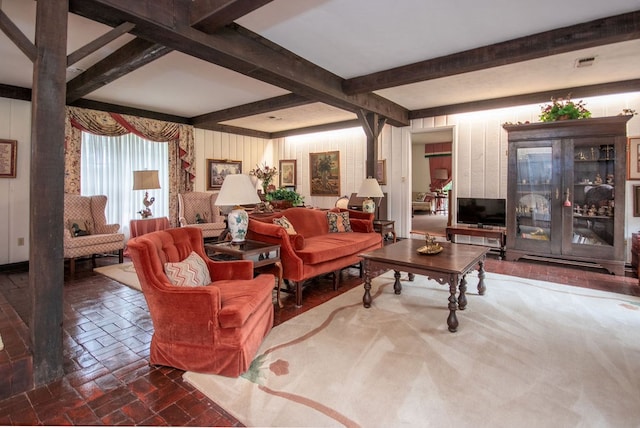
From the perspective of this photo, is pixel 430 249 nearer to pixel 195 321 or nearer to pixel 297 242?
pixel 297 242

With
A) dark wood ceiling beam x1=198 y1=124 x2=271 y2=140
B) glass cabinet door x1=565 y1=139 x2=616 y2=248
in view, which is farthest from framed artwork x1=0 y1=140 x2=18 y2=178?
glass cabinet door x1=565 y1=139 x2=616 y2=248

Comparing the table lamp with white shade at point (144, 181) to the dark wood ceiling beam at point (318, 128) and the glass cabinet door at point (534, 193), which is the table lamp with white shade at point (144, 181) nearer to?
the dark wood ceiling beam at point (318, 128)

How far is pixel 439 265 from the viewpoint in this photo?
9.79 feet

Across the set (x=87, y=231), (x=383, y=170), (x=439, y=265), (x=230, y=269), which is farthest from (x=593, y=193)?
(x=87, y=231)

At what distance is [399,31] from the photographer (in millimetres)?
3396

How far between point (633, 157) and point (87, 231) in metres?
8.19

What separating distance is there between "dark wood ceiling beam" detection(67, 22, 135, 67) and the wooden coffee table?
2777 millimetres

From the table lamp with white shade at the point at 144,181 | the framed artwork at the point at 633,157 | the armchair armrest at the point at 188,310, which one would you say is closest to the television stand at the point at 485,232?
the framed artwork at the point at 633,157

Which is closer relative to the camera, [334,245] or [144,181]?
[334,245]

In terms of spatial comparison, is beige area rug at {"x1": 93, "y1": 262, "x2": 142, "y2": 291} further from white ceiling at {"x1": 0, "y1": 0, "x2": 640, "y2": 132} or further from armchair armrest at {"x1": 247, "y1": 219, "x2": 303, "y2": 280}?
Answer: white ceiling at {"x1": 0, "y1": 0, "x2": 640, "y2": 132}

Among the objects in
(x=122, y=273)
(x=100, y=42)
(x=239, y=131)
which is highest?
(x=239, y=131)

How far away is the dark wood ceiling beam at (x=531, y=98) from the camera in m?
4.87

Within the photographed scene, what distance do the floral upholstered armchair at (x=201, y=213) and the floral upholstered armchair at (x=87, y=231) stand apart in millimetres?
1394

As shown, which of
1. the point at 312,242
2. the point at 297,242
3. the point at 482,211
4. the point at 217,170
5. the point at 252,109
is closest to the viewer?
the point at 297,242
